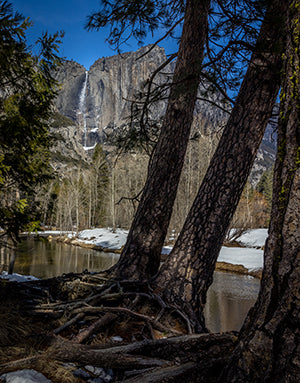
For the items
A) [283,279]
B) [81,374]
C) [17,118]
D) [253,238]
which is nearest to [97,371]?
[81,374]

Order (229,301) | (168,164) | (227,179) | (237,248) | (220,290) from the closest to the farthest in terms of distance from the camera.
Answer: (227,179), (168,164), (229,301), (220,290), (237,248)

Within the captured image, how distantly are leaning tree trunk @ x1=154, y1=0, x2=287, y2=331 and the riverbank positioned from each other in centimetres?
1043

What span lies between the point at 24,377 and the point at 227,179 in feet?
7.01

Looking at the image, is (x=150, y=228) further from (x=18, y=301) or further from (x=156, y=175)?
(x=18, y=301)

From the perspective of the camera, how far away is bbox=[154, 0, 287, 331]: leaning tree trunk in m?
2.37

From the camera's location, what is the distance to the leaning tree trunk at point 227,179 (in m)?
2.37

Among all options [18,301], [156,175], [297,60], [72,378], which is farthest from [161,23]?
[72,378]

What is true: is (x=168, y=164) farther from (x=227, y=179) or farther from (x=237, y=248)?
(x=237, y=248)

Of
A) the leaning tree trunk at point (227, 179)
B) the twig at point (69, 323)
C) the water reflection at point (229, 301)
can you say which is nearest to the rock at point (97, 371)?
the twig at point (69, 323)

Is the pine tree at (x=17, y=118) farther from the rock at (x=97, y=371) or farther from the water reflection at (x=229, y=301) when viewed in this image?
the water reflection at (x=229, y=301)

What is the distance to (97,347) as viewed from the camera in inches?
53.1

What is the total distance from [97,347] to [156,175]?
6.51 ft

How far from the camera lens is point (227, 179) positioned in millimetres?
2434

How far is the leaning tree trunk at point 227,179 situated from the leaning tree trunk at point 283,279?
1429mm
